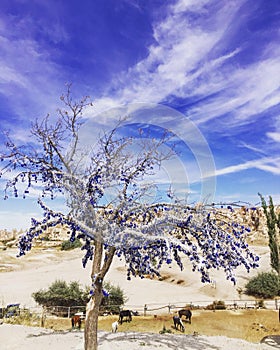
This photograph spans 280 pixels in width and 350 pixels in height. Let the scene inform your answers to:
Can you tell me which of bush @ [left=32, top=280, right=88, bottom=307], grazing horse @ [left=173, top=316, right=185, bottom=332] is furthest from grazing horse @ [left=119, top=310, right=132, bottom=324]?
bush @ [left=32, top=280, right=88, bottom=307]

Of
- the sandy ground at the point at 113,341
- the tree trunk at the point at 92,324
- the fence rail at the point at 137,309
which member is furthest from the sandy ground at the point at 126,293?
the tree trunk at the point at 92,324

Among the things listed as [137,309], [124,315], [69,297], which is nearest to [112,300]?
[137,309]

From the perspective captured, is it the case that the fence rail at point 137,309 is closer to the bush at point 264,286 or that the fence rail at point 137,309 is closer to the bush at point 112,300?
the bush at point 112,300

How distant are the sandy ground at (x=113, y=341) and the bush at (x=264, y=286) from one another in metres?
21.2

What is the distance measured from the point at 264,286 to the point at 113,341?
2666cm

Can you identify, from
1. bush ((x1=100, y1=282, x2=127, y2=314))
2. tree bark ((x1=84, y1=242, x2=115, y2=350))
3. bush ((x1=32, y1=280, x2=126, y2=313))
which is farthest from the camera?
bush ((x1=32, y1=280, x2=126, y2=313))

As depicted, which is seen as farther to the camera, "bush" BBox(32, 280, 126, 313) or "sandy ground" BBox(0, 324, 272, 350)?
"bush" BBox(32, 280, 126, 313)

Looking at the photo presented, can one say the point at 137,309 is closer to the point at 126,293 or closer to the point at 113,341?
the point at 126,293

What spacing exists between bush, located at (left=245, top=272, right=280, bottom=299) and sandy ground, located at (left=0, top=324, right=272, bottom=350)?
21232 millimetres

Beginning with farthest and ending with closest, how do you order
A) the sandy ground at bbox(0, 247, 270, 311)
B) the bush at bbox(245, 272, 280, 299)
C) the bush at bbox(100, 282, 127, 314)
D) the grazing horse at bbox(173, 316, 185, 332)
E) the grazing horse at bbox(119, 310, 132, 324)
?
the bush at bbox(245, 272, 280, 299) → the sandy ground at bbox(0, 247, 270, 311) → the bush at bbox(100, 282, 127, 314) → the grazing horse at bbox(119, 310, 132, 324) → the grazing horse at bbox(173, 316, 185, 332)

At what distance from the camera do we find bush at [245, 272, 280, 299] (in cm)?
3475

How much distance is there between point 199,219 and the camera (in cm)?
949

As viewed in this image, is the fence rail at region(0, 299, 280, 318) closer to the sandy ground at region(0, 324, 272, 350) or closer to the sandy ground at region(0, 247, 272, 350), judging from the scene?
the sandy ground at region(0, 247, 272, 350)

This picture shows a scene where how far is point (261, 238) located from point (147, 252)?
71.1 metres
